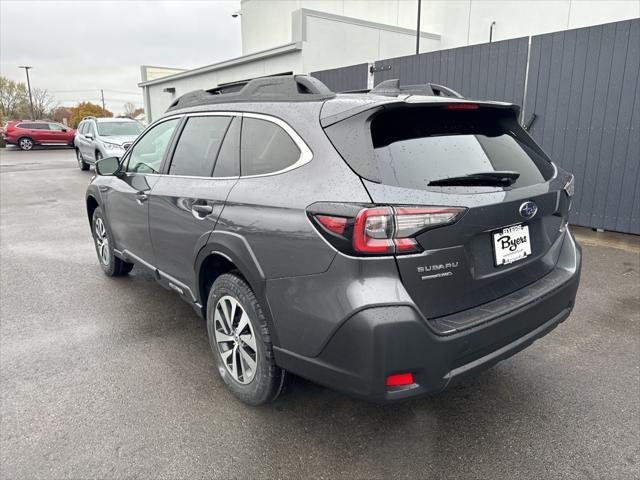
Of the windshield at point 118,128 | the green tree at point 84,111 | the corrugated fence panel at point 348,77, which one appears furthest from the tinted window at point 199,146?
the green tree at point 84,111

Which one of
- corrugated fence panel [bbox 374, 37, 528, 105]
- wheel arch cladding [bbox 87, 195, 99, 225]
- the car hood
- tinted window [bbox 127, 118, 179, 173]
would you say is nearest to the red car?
the car hood

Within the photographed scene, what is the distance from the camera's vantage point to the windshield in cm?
1362

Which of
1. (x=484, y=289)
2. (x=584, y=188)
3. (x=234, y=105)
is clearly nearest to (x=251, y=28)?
(x=584, y=188)

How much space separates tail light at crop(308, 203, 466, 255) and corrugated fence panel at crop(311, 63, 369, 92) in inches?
313

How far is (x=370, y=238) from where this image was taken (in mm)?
1906

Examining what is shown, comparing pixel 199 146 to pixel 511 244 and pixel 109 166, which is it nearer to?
pixel 109 166

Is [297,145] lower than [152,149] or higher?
higher

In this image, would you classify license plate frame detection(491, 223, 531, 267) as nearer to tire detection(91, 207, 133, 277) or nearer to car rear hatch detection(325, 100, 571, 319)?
car rear hatch detection(325, 100, 571, 319)

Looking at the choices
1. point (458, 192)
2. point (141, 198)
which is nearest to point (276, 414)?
point (458, 192)

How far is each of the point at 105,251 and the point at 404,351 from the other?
13.1 feet

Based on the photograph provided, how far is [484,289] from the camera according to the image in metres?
2.19

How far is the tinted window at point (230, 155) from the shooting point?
2.71 m

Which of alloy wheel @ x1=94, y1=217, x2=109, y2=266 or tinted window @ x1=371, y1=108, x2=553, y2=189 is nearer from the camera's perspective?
tinted window @ x1=371, y1=108, x2=553, y2=189

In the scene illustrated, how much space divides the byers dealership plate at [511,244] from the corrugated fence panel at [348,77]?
7.59 meters
